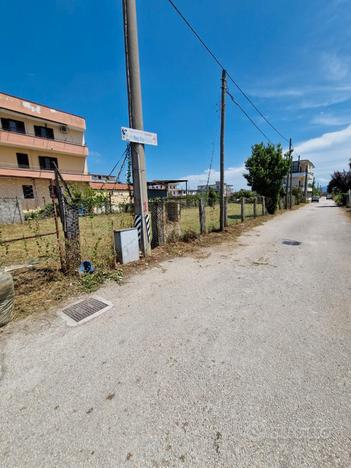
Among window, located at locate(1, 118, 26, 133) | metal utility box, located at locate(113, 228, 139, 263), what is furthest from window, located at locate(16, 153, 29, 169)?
metal utility box, located at locate(113, 228, 139, 263)

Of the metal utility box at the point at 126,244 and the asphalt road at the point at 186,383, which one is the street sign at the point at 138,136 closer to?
the metal utility box at the point at 126,244

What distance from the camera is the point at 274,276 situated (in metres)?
4.82

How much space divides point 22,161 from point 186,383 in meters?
27.2

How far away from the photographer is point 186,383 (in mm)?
2123

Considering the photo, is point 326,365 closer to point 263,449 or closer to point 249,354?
point 249,354

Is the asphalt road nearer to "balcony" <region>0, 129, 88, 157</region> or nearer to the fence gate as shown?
the fence gate

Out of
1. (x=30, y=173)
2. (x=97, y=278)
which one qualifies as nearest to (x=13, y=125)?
(x=30, y=173)

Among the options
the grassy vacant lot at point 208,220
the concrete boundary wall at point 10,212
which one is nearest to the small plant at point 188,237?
the grassy vacant lot at point 208,220

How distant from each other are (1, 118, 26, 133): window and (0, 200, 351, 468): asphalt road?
84.0ft

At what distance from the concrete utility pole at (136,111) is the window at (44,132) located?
75.5 feet

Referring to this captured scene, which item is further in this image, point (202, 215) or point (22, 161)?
point (22, 161)

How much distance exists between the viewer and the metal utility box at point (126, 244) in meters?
5.60

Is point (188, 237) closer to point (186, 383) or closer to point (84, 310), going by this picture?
point (84, 310)

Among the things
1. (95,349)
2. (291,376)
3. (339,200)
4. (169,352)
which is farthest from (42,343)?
(339,200)
